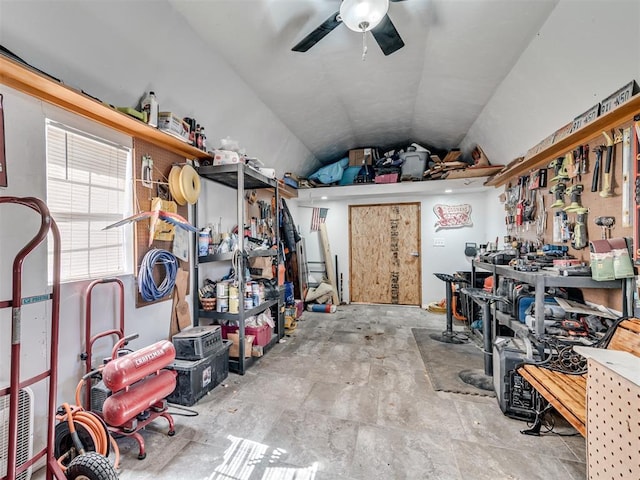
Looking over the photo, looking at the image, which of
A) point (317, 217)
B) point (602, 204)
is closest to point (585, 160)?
point (602, 204)

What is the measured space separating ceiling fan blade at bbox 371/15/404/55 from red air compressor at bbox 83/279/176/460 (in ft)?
8.61

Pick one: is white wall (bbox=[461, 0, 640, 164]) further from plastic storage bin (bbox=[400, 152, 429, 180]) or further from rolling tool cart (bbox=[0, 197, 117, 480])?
rolling tool cart (bbox=[0, 197, 117, 480])

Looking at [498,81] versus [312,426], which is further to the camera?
[498,81]

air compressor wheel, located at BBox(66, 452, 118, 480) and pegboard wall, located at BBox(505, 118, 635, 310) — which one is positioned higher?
pegboard wall, located at BBox(505, 118, 635, 310)

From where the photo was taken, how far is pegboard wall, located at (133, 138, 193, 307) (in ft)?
7.60

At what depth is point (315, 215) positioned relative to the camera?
6156 millimetres

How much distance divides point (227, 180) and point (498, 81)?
320 cm

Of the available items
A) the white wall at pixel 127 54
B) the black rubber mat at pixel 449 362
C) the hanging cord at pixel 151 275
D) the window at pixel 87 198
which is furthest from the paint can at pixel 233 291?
the black rubber mat at pixel 449 362

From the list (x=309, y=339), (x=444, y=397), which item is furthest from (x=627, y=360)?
(x=309, y=339)

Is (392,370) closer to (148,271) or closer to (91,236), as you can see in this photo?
(148,271)

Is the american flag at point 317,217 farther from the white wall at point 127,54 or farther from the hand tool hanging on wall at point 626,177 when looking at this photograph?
the hand tool hanging on wall at point 626,177

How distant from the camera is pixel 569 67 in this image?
2.14m

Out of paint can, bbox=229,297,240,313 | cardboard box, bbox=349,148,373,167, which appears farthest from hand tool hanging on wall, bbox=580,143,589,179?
paint can, bbox=229,297,240,313

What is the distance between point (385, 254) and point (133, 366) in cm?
488
